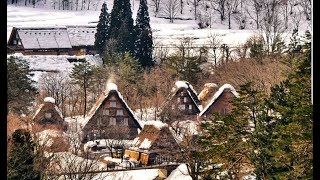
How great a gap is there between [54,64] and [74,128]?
4.05 metres

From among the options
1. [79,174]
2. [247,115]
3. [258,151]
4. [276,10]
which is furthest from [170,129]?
[276,10]

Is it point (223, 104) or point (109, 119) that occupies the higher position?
point (223, 104)

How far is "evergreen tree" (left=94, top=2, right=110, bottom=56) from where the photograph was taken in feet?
45.1

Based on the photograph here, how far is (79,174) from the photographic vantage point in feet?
18.2

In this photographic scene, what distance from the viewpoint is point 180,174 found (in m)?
6.42

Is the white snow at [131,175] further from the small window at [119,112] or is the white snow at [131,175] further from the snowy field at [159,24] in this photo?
the snowy field at [159,24]

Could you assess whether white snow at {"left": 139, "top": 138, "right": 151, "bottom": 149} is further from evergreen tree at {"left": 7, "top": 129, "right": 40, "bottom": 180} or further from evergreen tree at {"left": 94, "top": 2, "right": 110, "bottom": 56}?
evergreen tree at {"left": 94, "top": 2, "right": 110, "bottom": 56}

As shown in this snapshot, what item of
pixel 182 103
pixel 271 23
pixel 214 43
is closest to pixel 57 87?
pixel 182 103

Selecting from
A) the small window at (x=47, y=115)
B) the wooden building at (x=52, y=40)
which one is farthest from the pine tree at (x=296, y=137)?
the wooden building at (x=52, y=40)

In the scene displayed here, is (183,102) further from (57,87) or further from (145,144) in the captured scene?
(57,87)

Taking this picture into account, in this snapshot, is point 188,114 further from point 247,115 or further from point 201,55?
point 247,115

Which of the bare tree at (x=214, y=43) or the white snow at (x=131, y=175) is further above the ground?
the bare tree at (x=214, y=43)

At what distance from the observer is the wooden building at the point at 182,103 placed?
9672 mm

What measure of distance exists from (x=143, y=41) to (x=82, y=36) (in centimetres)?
206
